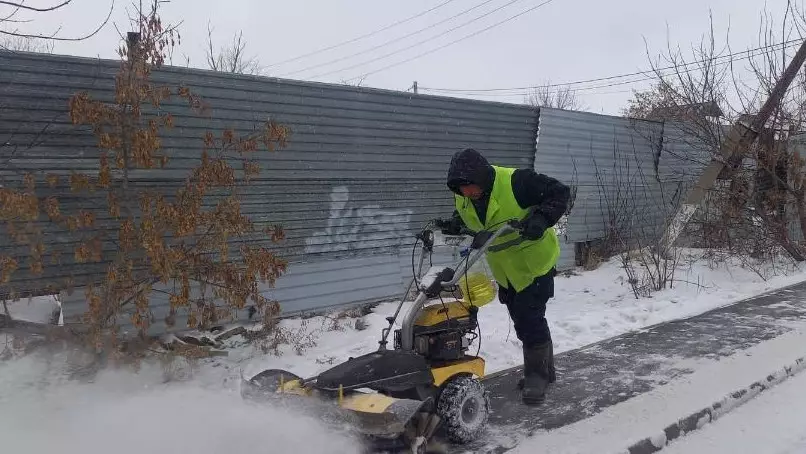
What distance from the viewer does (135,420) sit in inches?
144

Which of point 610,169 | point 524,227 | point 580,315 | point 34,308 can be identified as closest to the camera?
point 524,227

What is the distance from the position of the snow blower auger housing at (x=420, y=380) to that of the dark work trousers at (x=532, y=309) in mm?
324

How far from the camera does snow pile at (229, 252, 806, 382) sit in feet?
18.3

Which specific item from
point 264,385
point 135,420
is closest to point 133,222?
point 135,420

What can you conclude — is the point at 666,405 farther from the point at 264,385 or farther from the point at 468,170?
the point at 264,385

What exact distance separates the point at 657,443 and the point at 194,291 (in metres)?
4.24

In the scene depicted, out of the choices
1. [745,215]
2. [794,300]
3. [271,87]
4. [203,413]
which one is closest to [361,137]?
[271,87]

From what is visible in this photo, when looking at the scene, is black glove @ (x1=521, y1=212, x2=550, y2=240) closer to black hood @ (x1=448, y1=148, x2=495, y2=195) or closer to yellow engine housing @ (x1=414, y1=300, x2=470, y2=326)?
black hood @ (x1=448, y1=148, x2=495, y2=195)

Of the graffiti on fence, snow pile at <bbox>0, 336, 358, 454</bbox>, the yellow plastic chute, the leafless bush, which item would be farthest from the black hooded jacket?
the leafless bush

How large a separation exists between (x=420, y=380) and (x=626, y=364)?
260 cm

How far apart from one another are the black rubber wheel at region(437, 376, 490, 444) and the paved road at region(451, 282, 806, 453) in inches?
3.5

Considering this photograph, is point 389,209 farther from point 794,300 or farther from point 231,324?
point 794,300

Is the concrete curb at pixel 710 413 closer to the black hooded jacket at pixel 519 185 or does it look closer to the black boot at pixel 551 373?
the black boot at pixel 551 373

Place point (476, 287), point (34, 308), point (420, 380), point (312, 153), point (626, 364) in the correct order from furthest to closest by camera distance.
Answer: point (312, 153)
point (34, 308)
point (626, 364)
point (476, 287)
point (420, 380)
